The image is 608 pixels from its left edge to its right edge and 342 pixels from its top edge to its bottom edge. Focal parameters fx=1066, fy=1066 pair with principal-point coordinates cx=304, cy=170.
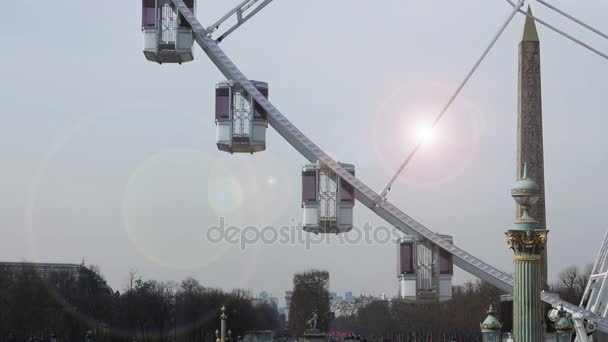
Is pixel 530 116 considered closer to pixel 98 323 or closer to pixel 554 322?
pixel 554 322

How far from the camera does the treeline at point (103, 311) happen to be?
108000mm

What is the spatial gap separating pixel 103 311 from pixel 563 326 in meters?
111

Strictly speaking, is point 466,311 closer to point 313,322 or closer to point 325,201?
point 313,322

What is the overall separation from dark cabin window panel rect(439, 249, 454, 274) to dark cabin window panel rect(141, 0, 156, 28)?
7507mm

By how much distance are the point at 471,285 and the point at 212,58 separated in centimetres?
15298

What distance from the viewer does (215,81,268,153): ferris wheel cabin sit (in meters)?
21.2

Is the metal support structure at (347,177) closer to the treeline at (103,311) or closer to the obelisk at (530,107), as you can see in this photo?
the obelisk at (530,107)

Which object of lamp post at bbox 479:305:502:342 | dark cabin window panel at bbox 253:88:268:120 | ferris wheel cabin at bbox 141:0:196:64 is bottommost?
lamp post at bbox 479:305:502:342

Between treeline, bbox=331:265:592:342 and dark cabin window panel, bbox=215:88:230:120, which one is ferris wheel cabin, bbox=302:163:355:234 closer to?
dark cabin window panel, bbox=215:88:230:120

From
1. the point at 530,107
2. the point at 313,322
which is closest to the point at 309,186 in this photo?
the point at 530,107

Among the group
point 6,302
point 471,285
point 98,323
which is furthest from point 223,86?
point 471,285

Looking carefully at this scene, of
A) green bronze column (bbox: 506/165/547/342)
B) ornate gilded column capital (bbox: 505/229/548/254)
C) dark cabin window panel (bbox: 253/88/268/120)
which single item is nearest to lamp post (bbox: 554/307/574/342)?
green bronze column (bbox: 506/165/547/342)

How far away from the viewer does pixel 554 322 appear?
93.1ft

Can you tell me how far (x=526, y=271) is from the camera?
23.4 m
